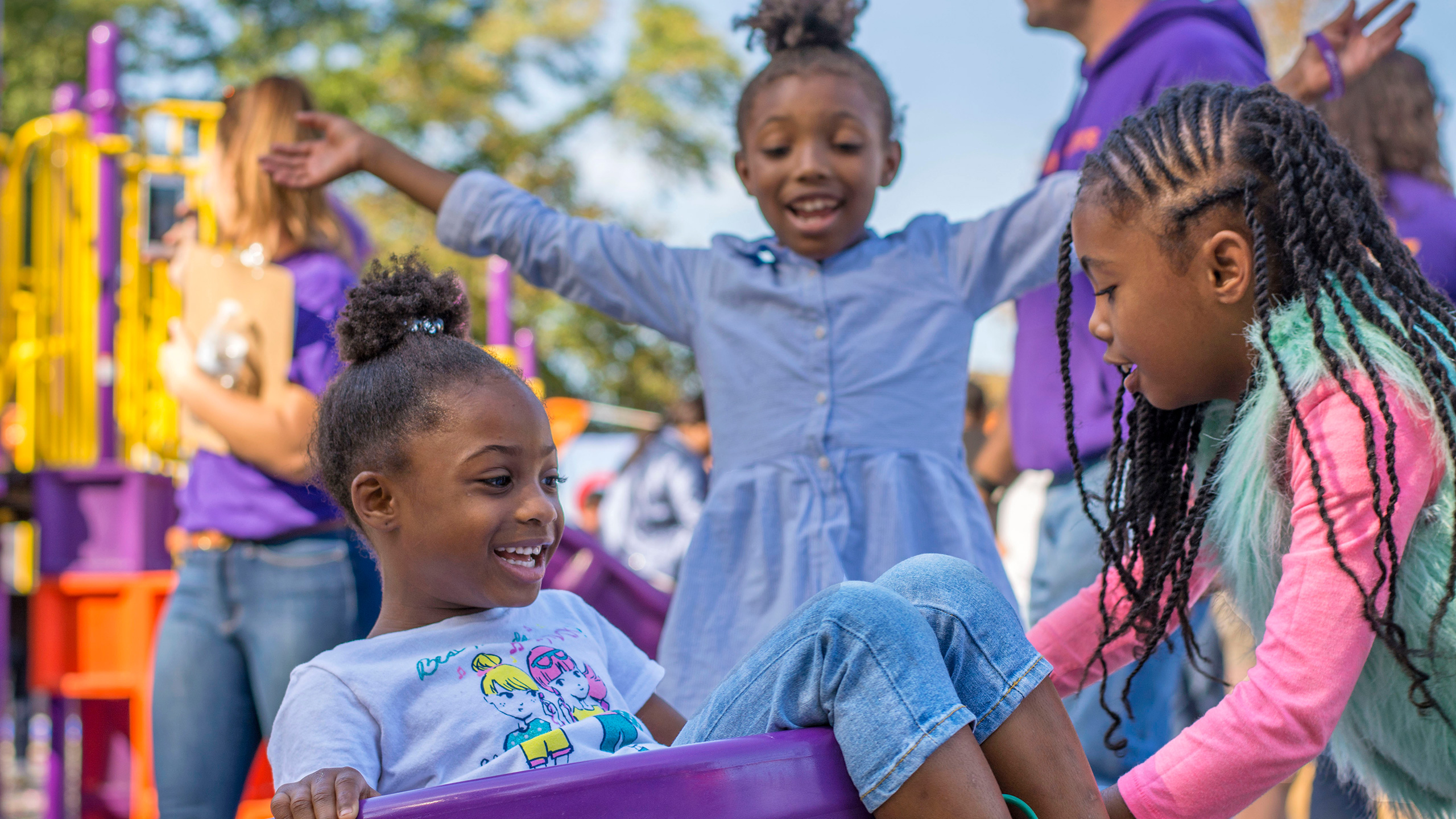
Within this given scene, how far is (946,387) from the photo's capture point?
230 cm

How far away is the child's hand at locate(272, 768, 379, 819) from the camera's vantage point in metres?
1.24

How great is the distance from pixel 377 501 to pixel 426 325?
27cm

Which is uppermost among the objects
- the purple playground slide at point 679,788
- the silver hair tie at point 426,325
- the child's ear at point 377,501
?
the silver hair tie at point 426,325

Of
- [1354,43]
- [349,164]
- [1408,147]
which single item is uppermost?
[1354,43]

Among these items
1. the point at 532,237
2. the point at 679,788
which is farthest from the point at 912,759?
the point at 532,237

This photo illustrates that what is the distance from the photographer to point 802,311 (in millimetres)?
2334

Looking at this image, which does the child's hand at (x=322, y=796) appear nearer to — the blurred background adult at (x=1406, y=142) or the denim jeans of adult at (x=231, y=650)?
the denim jeans of adult at (x=231, y=650)

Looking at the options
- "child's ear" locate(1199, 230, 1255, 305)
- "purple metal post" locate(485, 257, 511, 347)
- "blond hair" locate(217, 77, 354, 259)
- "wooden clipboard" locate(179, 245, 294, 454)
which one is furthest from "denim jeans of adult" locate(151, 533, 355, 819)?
"purple metal post" locate(485, 257, 511, 347)

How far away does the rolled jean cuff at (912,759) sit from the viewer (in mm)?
1281

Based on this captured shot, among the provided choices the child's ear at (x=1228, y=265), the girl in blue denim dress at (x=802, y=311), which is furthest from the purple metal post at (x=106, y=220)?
the child's ear at (x=1228, y=265)

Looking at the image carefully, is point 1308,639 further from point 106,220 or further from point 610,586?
point 106,220

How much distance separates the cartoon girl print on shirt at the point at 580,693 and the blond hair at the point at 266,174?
4.40 ft

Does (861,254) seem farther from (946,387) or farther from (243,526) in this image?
(243,526)

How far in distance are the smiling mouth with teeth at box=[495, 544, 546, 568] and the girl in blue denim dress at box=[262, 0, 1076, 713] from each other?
2.02 ft
